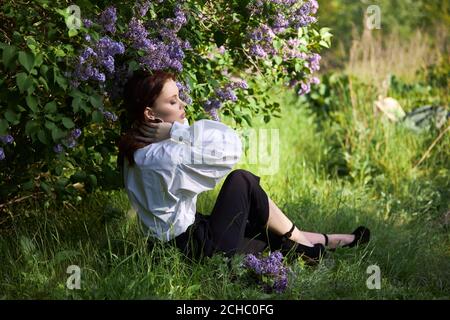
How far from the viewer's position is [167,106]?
11.0 feet

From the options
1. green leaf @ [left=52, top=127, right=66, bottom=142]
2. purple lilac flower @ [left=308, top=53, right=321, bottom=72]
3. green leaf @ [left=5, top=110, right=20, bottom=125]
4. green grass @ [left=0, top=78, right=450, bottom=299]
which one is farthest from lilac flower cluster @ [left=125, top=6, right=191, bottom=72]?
purple lilac flower @ [left=308, top=53, right=321, bottom=72]

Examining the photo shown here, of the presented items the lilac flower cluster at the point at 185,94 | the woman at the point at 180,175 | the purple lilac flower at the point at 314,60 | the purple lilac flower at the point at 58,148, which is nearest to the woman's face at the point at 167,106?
the woman at the point at 180,175

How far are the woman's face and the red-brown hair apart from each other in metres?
0.02

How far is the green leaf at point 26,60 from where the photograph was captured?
2807 mm

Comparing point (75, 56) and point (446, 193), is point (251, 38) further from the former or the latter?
point (446, 193)

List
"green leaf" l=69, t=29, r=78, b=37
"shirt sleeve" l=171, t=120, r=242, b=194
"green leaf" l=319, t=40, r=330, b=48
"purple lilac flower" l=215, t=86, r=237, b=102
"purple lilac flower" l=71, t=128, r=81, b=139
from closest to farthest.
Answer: "green leaf" l=69, t=29, r=78, b=37
"shirt sleeve" l=171, t=120, r=242, b=194
"purple lilac flower" l=71, t=128, r=81, b=139
"purple lilac flower" l=215, t=86, r=237, b=102
"green leaf" l=319, t=40, r=330, b=48

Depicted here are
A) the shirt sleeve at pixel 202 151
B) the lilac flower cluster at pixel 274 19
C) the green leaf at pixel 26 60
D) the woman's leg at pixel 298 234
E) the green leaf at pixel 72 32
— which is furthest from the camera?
the woman's leg at pixel 298 234

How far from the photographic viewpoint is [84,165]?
11.8 ft

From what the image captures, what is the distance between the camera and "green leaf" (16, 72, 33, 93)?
9.35 feet

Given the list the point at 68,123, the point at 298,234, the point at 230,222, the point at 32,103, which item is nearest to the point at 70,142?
the point at 68,123

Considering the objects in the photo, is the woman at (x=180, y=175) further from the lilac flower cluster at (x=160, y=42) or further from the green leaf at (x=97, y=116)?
the green leaf at (x=97, y=116)

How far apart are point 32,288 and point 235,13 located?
5.35ft

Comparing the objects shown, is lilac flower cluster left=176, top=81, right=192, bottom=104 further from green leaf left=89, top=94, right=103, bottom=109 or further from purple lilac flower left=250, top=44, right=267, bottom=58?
green leaf left=89, top=94, right=103, bottom=109

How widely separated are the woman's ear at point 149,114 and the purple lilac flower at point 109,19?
41cm
